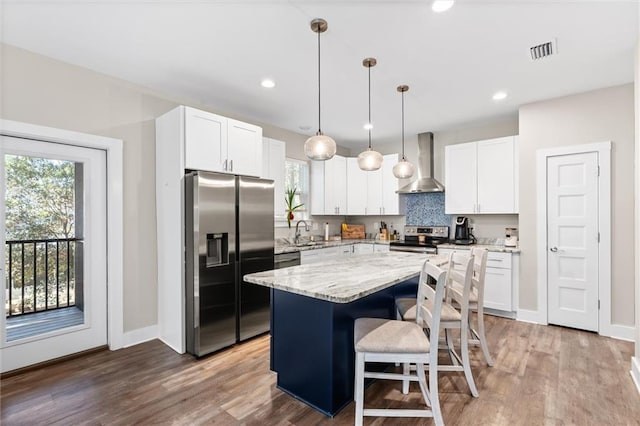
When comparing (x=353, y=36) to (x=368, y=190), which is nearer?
(x=353, y=36)

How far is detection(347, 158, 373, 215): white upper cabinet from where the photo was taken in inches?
225

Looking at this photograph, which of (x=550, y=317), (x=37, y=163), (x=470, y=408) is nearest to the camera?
(x=470, y=408)

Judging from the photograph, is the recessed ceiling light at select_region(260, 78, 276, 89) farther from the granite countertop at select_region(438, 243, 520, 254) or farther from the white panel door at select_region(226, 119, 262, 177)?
the granite countertop at select_region(438, 243, 520, 254)

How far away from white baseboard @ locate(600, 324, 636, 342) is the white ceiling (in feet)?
8.55

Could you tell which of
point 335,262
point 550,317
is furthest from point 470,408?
point 550,317

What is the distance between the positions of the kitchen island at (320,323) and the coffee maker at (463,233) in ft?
8.64

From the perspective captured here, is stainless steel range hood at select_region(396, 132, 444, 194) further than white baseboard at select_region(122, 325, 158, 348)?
Yes

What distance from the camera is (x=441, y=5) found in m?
2.05

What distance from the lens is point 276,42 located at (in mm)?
2520

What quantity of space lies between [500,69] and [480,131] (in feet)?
6.69

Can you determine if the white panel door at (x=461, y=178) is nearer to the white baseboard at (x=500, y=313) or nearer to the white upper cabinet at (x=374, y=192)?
the white upper cabinet at (x=374, y=192)

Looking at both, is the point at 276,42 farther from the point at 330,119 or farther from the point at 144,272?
the point at 144,272

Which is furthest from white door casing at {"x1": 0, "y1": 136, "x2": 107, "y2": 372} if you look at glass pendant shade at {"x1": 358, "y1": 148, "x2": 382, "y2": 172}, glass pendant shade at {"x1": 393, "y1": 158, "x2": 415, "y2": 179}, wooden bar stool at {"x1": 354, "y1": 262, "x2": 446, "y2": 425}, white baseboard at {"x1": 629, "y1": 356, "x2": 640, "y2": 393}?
white baseboard at {"x1": 629, "y1": 356, "x2": 640, "y2": 393}

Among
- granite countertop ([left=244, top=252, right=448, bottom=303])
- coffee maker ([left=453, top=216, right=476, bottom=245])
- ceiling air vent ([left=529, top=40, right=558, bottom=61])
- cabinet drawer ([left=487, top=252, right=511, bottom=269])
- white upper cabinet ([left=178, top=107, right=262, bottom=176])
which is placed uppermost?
ceiling air vent ([left=529, top=40, right=558, bottom=61])
